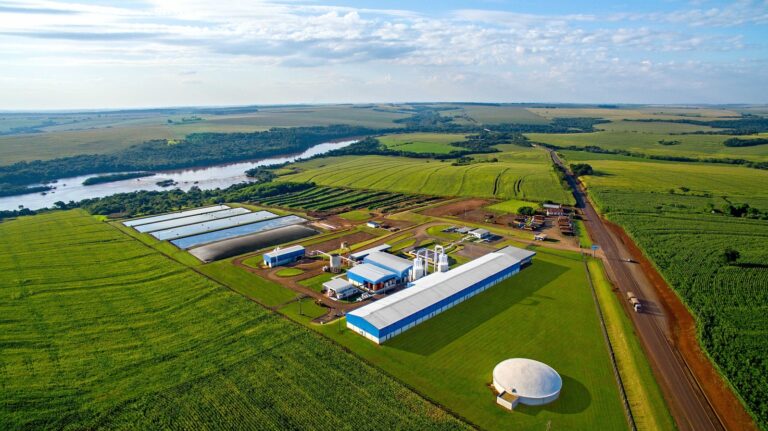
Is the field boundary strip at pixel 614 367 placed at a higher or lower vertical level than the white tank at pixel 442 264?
lower

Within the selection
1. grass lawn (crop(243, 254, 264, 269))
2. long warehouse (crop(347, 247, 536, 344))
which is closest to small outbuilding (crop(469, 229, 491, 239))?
long warehouse (crop(347, 247, 536, 344))

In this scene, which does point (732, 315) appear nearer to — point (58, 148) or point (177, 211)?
point (177, 211)

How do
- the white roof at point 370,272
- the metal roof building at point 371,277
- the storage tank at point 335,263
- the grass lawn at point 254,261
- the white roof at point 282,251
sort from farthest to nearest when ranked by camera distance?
the grass lawn at point 254,261, the white roof at point 282,251, the storage tank at point 335,263, the white roof at point 370,272, the metal roof building at point 371,277

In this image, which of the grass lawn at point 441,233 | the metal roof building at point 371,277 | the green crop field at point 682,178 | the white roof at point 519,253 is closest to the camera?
the metal roof building at point 371,277

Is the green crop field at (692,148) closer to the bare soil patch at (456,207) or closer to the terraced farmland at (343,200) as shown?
the bare soil patch at (456,207)

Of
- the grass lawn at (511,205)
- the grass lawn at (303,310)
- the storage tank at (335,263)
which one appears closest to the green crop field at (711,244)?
the grass lawn at (511,205)

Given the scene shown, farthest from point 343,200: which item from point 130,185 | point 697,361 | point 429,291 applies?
point 130,185

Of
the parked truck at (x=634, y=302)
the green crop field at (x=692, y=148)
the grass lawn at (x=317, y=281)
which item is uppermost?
the green crop field at (x=692, y=148)
